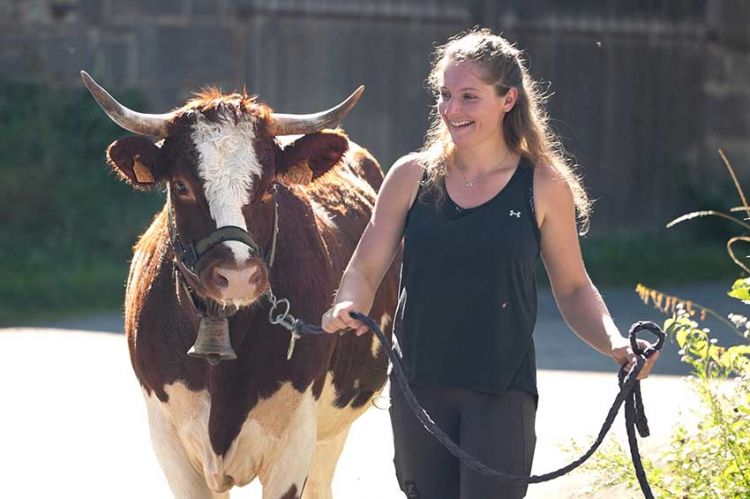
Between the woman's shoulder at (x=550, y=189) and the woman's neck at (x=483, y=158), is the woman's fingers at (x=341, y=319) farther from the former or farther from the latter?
the woman's shoulder at (x=550, y=189)

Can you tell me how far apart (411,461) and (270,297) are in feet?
3.79

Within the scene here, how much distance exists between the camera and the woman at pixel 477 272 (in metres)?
5.19

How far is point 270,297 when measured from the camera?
618 centimetres

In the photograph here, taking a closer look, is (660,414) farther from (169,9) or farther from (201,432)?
(169,9)

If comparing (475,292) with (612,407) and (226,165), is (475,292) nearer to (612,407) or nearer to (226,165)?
(612,407)

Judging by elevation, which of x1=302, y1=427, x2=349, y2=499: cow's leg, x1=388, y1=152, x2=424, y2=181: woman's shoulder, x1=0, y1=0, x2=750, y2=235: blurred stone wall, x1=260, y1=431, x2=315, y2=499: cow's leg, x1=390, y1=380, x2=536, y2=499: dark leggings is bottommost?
x1=302, y1=427, x2=349, y2=499: cow's leg

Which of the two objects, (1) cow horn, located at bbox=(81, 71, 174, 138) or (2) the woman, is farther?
(1) cow horn, located at bbox=(81, 71, 174, 138)

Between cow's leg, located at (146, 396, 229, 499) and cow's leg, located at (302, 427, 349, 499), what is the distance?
52.0 inches

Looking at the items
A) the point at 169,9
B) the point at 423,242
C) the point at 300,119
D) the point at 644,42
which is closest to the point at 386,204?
the point at 423,242

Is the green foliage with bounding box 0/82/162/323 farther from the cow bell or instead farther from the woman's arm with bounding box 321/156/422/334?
the woman's arm with bounding box 321/156/422/334

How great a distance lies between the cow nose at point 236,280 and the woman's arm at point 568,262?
1.05m

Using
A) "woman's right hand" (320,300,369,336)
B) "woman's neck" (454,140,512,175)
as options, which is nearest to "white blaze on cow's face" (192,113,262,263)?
"woman's right hand" (320,300,369,336)

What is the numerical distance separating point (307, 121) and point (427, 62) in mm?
11430

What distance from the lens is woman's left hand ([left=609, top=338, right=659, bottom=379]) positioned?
16.5 ft
